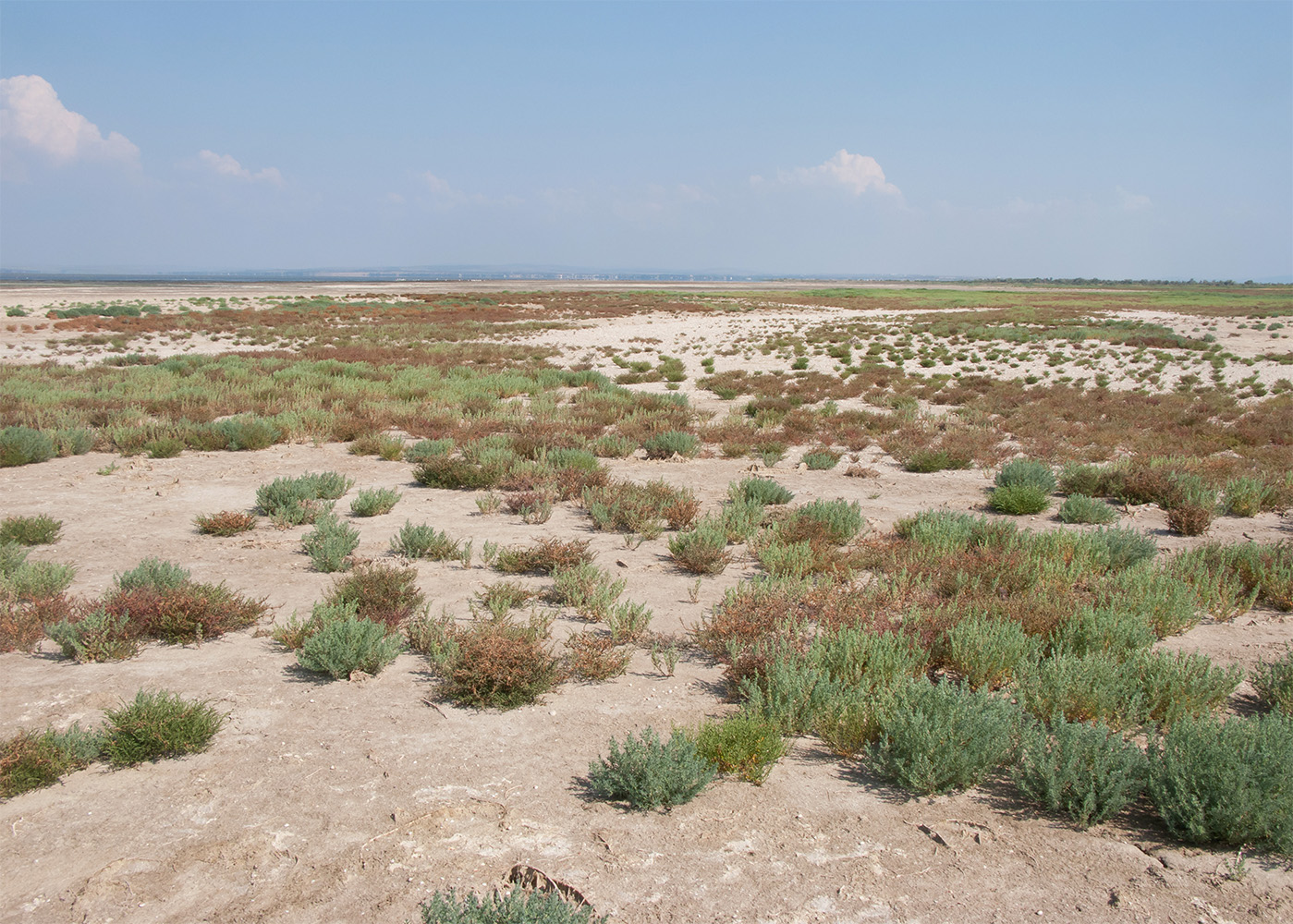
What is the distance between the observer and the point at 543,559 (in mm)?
7152

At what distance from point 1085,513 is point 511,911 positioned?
8655mm

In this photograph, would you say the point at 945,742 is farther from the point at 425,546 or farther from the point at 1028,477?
the point at 1028,477

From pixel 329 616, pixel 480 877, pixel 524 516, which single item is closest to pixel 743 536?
pixel 524 516

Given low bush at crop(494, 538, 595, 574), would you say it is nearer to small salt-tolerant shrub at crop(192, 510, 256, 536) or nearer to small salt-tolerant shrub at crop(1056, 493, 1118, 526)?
small salt-tolerant shrub at crop(192, 510, 256, 536)

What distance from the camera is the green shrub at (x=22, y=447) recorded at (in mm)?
10883

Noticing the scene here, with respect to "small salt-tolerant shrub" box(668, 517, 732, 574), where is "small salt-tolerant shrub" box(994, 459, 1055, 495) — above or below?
above

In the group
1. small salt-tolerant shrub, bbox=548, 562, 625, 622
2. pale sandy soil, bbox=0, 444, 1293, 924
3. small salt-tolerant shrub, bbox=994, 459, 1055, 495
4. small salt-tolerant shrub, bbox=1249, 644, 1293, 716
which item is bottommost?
pale sandy soil, bbox=0, 444, 1293, 924

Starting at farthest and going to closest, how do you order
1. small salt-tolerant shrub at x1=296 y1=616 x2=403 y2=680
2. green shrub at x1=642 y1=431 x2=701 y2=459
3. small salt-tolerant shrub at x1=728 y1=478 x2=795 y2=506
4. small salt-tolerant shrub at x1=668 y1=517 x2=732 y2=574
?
green shrub at x1=642 y1=431 x2=701 y2=459 → small salt-tolerant shrub at x1=728 y1=478 x2=795 y2=506 → small salt-tolerant shrub at x1=668 y1=517 x2=732 y2=574 → small salt-tolerant shrub at x1=296 y1=616 x2=403 y2=680

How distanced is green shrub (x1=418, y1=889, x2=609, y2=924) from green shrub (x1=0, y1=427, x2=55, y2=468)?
11.6 m

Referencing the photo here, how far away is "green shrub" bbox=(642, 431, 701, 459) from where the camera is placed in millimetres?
12680

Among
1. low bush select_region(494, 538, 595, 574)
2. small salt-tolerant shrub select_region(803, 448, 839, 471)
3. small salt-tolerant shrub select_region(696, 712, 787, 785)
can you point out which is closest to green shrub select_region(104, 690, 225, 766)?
small salt-tolerant shrub select_region(696, 712, 787, 785)

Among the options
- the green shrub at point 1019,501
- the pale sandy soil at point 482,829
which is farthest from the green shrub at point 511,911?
the green shrub at point 1019,501

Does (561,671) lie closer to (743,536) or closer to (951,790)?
(951,790)

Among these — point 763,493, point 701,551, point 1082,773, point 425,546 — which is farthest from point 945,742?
point 763,493
